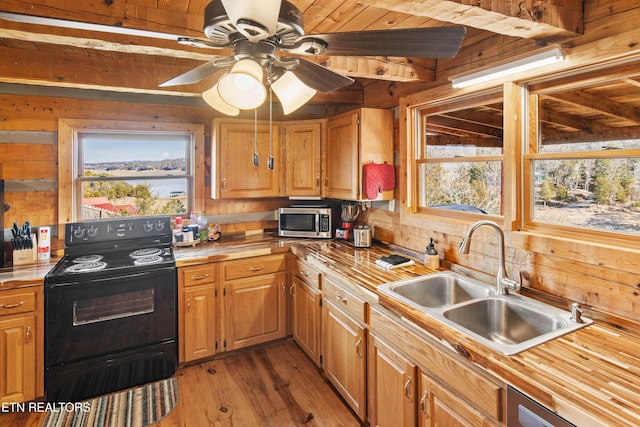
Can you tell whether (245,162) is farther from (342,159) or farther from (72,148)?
(72,148)

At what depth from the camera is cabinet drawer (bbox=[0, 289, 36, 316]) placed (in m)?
2.18

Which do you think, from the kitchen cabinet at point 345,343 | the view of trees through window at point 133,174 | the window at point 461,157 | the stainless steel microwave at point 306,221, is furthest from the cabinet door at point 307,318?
the view of trees through window at point 133,174

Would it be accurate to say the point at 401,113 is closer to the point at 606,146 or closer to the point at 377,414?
the point at 606,146

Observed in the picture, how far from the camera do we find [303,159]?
3.27 meters

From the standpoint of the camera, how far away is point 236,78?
1235 millimetres

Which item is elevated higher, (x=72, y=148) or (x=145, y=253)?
(x=72, y=148)

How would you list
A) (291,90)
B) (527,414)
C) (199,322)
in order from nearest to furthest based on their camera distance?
(527,414), (291,90), (199,322)

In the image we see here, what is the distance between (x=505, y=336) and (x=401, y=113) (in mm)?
1689

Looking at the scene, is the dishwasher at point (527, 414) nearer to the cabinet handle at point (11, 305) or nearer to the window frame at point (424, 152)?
the window frame at point (424, 152)

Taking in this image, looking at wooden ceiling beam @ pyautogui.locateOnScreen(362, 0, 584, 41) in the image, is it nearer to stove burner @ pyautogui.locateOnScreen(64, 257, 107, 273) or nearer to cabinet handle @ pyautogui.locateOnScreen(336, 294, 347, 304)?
cabinet handle @ pyautogui.locateOnScreen(336, 294, 347, 304)

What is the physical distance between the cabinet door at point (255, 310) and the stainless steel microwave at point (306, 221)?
47 centimetres

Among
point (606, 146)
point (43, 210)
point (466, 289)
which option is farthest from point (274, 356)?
point (606, 146)

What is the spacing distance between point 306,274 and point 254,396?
0.92 m

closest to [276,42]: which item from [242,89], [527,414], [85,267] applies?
[242,89]
